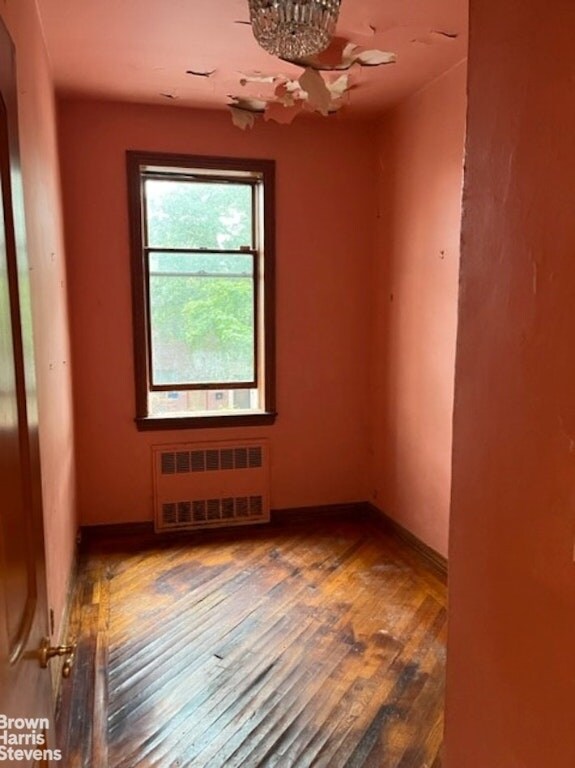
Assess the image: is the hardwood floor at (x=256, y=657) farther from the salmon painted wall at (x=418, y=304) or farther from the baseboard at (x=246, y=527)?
the salmon painted wall at (x=418, y=304)

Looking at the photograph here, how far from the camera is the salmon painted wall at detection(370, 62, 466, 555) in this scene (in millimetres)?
2949

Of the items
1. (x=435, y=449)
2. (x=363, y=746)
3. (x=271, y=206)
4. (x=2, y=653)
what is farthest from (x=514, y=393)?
(x=271, y=206)

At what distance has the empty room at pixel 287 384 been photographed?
95 centimetres

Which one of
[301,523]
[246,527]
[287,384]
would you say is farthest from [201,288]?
[301,523]

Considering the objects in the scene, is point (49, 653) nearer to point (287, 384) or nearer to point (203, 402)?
point (203, 402)

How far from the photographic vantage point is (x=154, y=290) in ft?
11.7

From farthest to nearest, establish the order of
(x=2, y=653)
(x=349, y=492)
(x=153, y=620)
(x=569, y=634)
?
(x=349, y=492) → (x=153, y=620) → (x=569, y=634) → (x=2, y=653)

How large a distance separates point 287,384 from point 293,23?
2.31m

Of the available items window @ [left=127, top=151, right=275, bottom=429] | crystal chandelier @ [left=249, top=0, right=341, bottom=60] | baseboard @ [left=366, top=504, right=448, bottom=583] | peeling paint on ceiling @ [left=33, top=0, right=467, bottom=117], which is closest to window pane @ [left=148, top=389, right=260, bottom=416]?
window @ [left=127, top=151, right=275, bottom=429]

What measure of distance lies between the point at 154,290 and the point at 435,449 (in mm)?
2025

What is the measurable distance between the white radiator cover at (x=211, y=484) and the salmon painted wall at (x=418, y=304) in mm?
852

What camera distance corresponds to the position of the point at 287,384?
3.83m

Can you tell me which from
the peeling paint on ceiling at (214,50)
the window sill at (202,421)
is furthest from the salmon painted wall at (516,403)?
the window sill at (202,421)

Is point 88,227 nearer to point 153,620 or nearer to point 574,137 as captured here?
point 153,620
